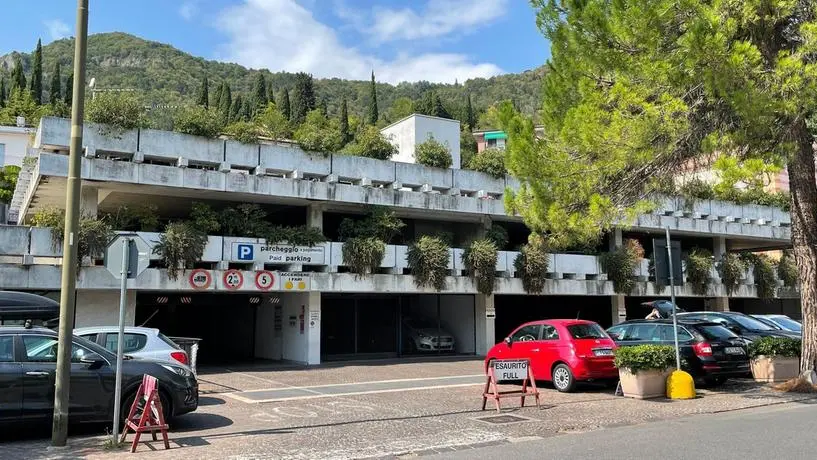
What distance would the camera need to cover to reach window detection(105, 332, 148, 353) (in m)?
12.2

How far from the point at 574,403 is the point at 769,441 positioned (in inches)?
182

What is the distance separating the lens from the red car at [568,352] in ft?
46.9

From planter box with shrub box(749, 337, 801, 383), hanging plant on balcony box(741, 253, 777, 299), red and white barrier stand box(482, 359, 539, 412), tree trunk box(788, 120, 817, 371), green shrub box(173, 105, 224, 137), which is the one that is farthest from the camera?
hanging plant on balcony box(741, 253, 777, 299)

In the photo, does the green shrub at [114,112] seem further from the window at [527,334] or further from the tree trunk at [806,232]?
the tree trunk at [806,232]

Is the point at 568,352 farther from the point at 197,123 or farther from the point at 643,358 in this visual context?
the point at 197,123

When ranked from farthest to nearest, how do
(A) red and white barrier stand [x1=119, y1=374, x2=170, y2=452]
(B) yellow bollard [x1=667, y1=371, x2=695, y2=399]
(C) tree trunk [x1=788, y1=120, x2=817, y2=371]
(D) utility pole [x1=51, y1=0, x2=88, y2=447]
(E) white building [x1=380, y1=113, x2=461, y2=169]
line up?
1. (E) white building [x1=380, y1=113, x2=461, y2=169]
2. (C) tree trunk [x1=788, y1=120, x2=817, y2=371]
3. (B) yellow bollard [x1=667, y1=371, x2=695, y2=399]
4. (D) utility pole [x1=51, y1=0, x2=88, y2=447]
5. (A) red and white barrier stand [x1=119, y1=374, x2=170, y2=452]

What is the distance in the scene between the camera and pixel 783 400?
13.1 metres

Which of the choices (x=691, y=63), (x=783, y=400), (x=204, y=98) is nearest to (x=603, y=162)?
(x=691, y=63)

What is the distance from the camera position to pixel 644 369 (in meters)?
13.5

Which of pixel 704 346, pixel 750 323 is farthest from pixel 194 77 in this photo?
pixel 704 346

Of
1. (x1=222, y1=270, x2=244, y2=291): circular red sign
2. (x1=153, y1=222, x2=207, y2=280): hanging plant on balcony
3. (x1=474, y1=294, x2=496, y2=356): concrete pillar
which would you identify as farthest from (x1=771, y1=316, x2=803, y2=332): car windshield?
(x1=153, y1=222, x2=207, y2=280): hanging plant on balcony

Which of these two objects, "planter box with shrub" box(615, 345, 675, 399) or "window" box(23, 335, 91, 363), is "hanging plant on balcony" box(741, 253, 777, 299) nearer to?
"planter box with shrub" box(615, 345, 675, 399)

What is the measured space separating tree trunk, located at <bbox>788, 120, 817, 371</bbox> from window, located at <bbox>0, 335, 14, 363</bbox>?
15171 mm

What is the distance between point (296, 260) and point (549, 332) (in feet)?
31.3
